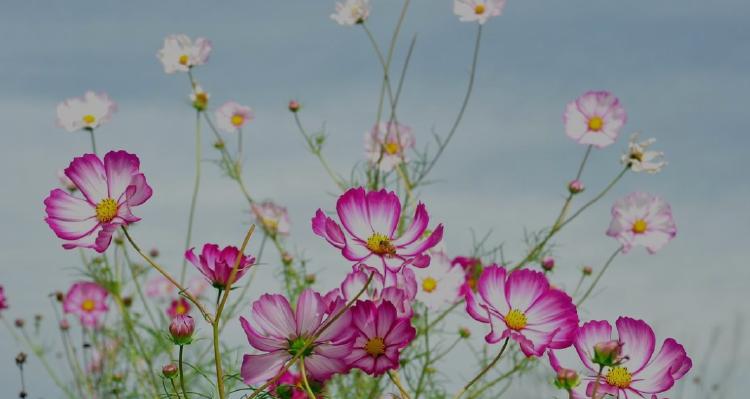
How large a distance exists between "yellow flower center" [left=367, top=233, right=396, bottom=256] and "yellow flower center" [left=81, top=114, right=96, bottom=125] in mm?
1579

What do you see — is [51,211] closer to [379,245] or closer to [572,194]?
[379,245]

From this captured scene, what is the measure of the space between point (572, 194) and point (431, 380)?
554mm

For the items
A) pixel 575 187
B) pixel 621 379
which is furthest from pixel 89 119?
pixel 621 379

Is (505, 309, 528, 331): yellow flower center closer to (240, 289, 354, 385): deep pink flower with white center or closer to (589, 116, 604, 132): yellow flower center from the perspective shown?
(240, 289, 354, 385): deep pink flower with white center

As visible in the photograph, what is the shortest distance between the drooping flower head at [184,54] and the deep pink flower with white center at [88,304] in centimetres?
69

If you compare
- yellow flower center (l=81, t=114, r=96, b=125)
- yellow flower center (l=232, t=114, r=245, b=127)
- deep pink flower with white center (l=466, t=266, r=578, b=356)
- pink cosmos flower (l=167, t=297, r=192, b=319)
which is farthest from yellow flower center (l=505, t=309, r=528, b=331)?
pink cosmos flower (l=167, t=297, r=192, b=319)

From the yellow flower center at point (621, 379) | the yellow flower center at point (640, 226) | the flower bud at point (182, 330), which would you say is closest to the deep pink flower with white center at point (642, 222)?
the yellow flower center at point (640, 226)

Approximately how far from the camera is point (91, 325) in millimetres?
2691

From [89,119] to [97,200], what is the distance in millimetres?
1428

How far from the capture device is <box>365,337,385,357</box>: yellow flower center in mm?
916

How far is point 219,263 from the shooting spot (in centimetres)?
92

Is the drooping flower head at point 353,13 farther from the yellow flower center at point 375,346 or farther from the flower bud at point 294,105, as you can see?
the yellow flower center at point 375,346

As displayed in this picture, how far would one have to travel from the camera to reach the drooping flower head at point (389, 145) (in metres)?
2.32

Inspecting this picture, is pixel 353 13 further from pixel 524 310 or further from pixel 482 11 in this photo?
pixel 524 310
